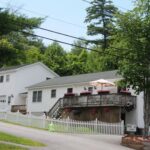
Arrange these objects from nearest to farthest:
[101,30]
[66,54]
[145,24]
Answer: [145,24], [101,30], [66,54]

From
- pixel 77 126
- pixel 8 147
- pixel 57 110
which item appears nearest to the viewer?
pixel 8 147

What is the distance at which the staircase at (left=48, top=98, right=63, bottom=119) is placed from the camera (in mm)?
46575

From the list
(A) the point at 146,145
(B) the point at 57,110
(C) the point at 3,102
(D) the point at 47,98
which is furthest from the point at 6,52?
(C) the point at 3,102

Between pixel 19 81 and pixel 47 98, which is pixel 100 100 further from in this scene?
pixel 19 81

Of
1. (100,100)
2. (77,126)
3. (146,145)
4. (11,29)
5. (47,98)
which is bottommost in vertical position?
(146,145)

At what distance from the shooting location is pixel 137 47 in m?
28.0

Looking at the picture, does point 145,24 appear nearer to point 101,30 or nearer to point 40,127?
point 40,127

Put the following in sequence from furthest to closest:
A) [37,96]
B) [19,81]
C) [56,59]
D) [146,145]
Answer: [56,59] → [19,81] → [37,96] → [146,145]

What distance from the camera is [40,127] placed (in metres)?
35.7

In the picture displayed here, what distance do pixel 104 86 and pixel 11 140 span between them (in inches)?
928

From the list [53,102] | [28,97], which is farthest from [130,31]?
[28,97]

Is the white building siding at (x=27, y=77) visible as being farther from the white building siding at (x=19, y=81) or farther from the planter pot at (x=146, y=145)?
the planter pot at (x=146, y=145)

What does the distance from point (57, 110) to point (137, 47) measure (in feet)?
67.5

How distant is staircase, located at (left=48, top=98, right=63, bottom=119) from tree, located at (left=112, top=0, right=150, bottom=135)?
18.9 meters
